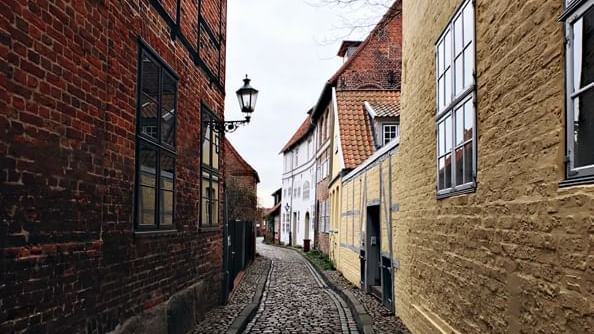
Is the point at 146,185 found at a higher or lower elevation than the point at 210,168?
lower

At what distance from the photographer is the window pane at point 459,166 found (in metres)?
5.79

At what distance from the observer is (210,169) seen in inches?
412

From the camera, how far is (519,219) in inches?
163

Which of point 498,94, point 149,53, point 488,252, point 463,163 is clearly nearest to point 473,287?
point 488,252

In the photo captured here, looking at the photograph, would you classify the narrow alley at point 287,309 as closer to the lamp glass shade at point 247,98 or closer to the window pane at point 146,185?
the window pane at point 146,185

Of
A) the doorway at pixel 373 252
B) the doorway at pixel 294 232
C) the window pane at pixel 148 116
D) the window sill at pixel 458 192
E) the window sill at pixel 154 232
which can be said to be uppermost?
the window pane at pixel 148 116

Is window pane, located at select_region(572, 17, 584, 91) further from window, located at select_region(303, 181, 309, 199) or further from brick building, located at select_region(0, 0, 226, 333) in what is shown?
window, located at select_region(303, 181, 309, 199)

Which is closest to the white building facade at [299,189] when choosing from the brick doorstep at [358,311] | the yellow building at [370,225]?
the yellow building at [370,225]

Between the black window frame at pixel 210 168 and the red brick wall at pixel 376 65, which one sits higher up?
the red brick wall at pixel 376 65

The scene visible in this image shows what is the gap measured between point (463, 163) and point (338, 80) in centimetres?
1907

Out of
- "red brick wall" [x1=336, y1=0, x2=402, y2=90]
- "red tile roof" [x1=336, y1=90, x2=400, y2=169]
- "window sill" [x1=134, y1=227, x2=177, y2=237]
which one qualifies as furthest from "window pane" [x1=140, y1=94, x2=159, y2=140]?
"red brick wall" [x1=336, y1=0, x2=402, y2=90]

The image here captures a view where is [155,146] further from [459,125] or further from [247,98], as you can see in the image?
[247,98]

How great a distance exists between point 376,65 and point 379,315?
1649 centimetres

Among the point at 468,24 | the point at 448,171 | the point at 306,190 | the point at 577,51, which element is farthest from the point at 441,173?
the point at 306,190
